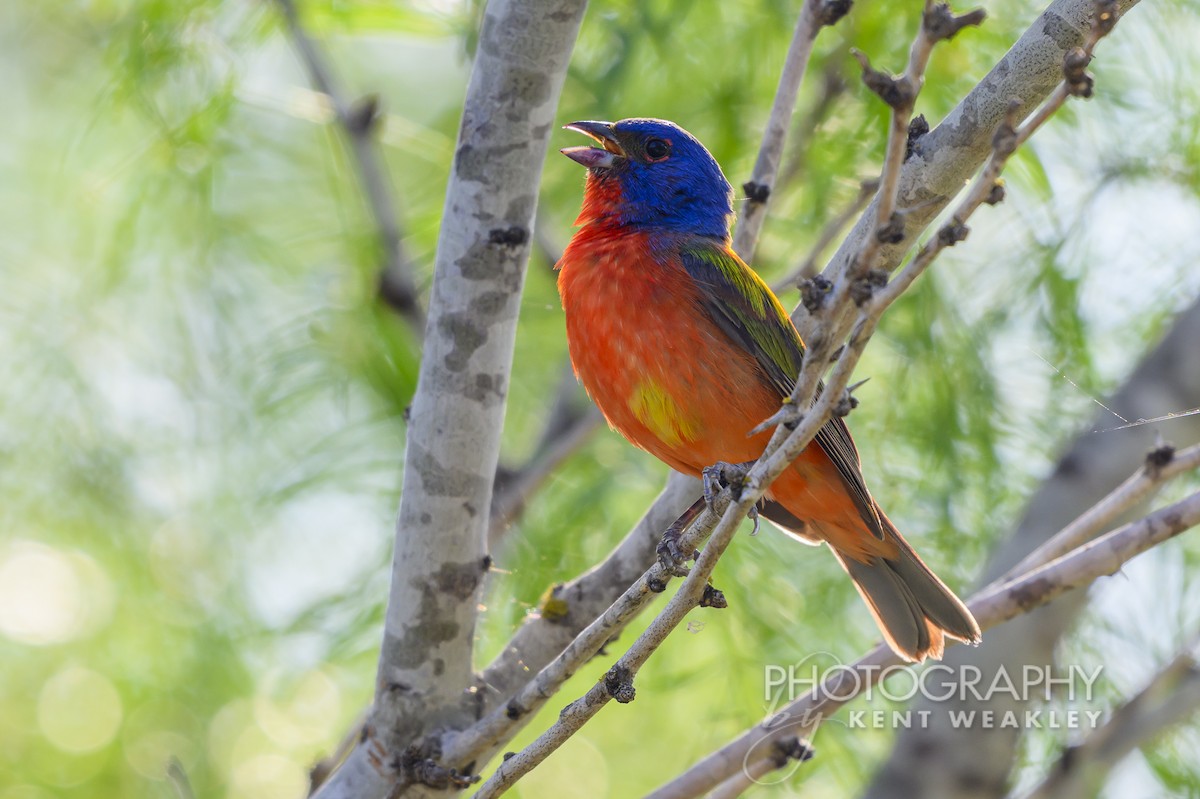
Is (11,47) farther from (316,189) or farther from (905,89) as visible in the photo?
(905,89)

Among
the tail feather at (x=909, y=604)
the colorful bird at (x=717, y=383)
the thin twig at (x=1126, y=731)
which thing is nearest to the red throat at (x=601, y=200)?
the colorful bird at (x=717, y=383)

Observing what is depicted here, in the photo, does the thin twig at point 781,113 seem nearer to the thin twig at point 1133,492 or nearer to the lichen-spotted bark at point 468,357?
the lichen-spotted bark at point 468,357

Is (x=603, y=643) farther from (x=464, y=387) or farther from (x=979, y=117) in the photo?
(x=979, y=117)

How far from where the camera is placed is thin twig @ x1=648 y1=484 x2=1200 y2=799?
3.21 metres

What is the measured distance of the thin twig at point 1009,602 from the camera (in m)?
3.21

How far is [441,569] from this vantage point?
3.40 metres

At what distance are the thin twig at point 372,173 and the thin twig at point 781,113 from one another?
1613 mm

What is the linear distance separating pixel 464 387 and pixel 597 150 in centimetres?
167

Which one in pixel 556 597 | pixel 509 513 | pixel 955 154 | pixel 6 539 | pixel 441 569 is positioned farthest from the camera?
pixel 6 539

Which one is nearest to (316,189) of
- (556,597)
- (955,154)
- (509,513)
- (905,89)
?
(509,513)

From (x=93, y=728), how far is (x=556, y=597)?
5.45 meters

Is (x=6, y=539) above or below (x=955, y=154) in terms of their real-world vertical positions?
below

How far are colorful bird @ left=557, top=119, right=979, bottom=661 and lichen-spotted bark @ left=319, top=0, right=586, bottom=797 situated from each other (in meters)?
0.53

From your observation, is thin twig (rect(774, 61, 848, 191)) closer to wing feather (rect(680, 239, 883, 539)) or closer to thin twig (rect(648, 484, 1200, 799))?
wing feather (rect(680, 239, 883, 539))
